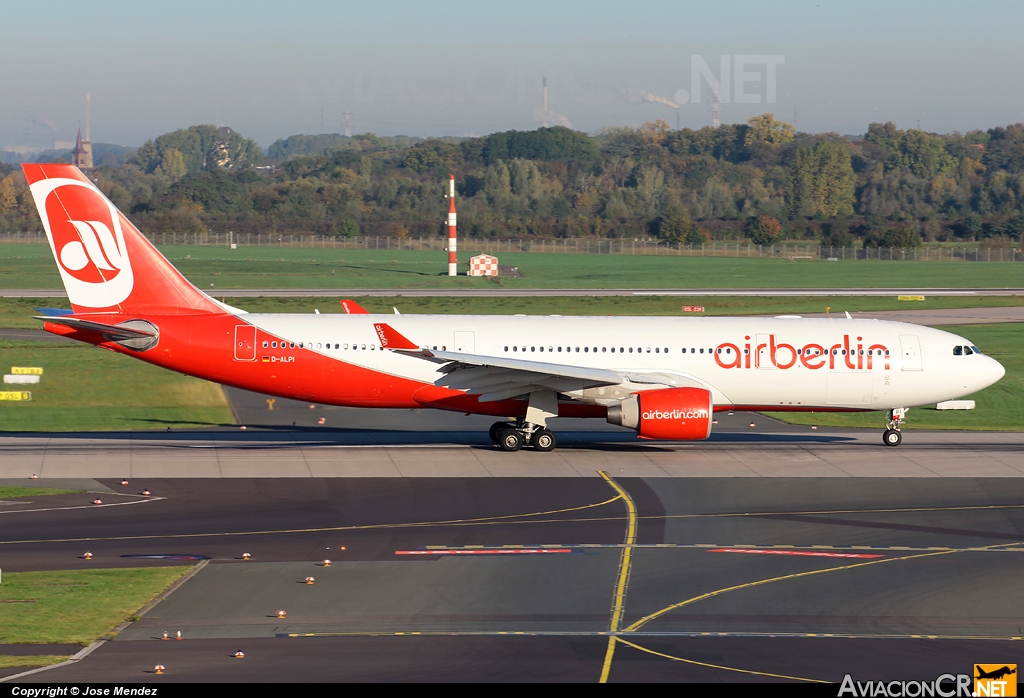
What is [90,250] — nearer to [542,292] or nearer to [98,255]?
[98,255]

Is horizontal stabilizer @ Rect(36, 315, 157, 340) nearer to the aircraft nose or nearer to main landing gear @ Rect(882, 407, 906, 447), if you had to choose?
main landing gear @ Rect(882, 407, 906, 447)

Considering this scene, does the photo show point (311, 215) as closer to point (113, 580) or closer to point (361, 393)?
point (361, 393)

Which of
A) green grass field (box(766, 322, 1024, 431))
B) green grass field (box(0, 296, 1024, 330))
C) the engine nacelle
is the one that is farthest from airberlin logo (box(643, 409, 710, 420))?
green grass field (box(0, 296, 1024, 330))

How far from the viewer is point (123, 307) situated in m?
33.4

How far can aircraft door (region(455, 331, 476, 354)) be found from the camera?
3400 centimetres

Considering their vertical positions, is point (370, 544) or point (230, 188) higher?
point (230, 188)

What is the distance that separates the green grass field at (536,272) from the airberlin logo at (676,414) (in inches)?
2488

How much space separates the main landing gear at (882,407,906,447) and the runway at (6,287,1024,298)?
1965 inches

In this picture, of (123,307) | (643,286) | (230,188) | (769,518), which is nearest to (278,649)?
(769,518)

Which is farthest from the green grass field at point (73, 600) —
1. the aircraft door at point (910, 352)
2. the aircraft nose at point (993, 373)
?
the aircraft nose at point (993, 373)

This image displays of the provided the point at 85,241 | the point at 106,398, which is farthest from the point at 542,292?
the point at 85,241

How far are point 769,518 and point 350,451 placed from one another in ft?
44.1

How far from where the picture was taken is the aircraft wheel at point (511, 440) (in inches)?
1332

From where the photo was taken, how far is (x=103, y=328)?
31.8 meters
